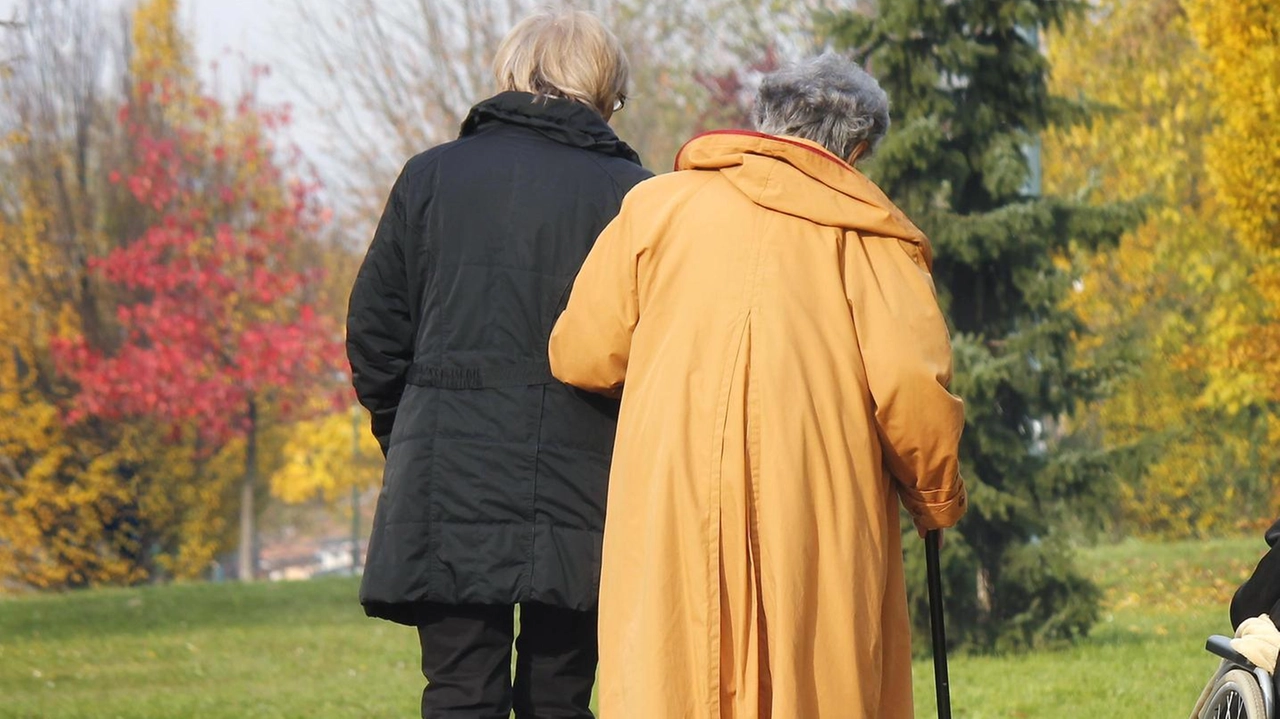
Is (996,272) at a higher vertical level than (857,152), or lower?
lower

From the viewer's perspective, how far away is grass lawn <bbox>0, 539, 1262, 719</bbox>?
6.89 m

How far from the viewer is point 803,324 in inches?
118

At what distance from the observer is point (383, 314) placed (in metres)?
3.43

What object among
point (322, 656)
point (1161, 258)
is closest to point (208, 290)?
point (1161, 258)

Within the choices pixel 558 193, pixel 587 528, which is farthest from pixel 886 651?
pixel 558 193

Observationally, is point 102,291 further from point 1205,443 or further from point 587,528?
point 587,528

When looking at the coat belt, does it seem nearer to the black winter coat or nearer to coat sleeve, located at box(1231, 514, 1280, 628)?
the black winter coat

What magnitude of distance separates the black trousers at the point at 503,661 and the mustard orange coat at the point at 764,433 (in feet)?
1.15

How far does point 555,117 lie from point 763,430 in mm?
895

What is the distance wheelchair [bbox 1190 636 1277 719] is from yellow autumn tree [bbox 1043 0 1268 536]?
1113 cm

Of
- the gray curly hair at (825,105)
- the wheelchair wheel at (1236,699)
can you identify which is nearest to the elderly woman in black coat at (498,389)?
the gray curly hair at (825,105)

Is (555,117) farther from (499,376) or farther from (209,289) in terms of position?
(209,289)

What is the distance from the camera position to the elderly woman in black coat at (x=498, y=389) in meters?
3.26

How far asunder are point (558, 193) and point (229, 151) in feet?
64.3
